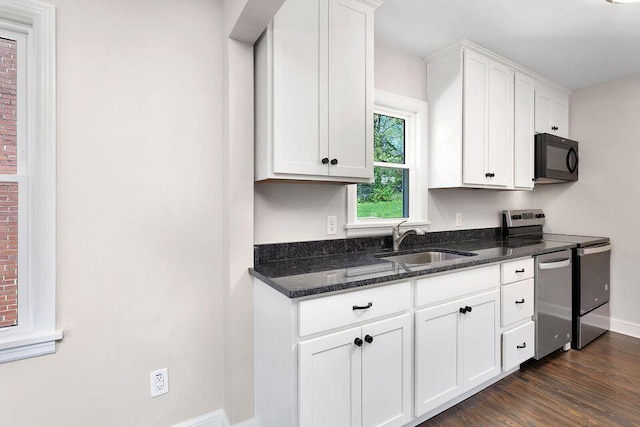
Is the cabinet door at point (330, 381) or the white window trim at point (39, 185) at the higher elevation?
the white window trim at point (39, 185)

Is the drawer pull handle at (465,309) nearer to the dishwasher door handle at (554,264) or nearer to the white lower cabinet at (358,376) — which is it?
the white lower cabinet at (358,376)

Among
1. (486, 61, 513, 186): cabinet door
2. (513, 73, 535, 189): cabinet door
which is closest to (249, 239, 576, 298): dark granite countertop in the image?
(486, 61, 513, 186): cabinet door

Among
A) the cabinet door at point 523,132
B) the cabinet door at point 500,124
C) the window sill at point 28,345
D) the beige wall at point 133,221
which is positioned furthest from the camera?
the cabinet door at point 523,132

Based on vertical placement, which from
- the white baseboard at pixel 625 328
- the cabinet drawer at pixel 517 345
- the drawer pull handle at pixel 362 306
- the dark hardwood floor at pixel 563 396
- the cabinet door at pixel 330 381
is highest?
the drawer pull handle at pixel 362 306

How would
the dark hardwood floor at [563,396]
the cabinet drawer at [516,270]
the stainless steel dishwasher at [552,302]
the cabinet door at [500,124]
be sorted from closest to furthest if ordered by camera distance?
1. the dark hardwood floor at [563,396]
2. the cabinet drawer at [516,270]
3. the stainless steel dishwasher at [552,302]
4. the cabinet door at [500,124]

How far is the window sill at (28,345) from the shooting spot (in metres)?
1.27

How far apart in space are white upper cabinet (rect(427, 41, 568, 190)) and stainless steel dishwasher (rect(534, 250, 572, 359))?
734 millimetres

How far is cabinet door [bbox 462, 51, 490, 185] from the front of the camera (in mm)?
2484

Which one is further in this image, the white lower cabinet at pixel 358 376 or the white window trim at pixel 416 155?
the white window trim at pixel 416 155

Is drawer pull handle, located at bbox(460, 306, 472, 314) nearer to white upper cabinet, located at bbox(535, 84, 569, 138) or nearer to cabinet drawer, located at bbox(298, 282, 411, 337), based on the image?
cabinet drawer, located at bbox(298, 282, 411, 337)

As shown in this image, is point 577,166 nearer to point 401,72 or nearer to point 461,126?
point 461,126

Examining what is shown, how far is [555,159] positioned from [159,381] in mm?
3739

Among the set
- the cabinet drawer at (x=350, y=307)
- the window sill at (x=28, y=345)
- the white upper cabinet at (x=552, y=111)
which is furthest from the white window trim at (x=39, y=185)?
the white upper cabinet at (x=552, y=111)

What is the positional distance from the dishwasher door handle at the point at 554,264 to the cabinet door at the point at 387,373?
1410 mm
